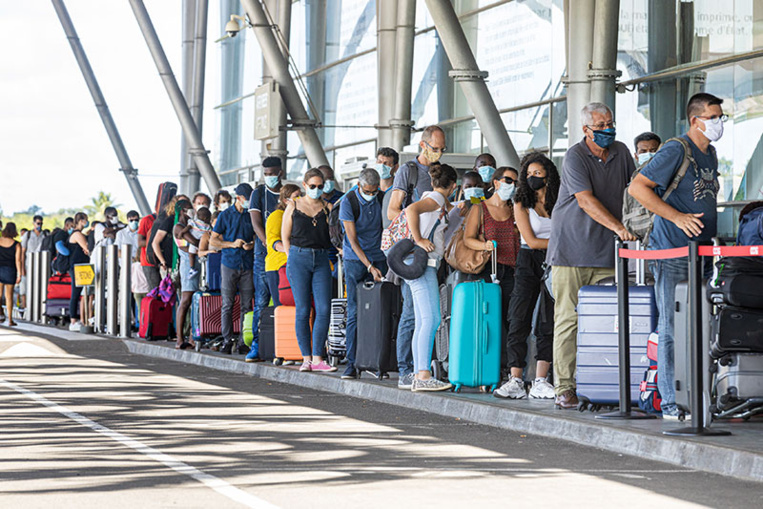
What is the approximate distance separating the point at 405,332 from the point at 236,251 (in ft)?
15.5

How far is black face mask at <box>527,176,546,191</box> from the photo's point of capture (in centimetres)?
1035

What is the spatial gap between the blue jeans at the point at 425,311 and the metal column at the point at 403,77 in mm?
10677

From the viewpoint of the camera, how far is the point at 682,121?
1881cm

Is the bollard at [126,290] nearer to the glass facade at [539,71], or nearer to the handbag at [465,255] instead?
the glass facade at [539,71]

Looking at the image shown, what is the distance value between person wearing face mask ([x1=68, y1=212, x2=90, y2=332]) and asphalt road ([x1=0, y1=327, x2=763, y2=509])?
12.0 m

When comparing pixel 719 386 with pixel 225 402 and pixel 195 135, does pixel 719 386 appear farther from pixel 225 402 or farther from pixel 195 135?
pixel 195 135

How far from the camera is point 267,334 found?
14961 millimetres

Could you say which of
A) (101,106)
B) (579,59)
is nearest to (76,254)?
(579,59)

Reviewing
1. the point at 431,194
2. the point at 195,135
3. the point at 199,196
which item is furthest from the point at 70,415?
the point at 195,135

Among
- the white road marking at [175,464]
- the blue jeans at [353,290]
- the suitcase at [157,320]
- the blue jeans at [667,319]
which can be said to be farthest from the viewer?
the suitcase at [157,320]

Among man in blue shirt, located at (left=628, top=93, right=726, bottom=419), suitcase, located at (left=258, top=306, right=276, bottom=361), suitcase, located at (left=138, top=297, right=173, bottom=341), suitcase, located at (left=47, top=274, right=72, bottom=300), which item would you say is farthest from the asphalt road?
suitcase, located at (left=47, top=274, right=72, bottom=300)

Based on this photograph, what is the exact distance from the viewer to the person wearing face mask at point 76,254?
78.6 feet

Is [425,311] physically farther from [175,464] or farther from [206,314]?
[206,314]

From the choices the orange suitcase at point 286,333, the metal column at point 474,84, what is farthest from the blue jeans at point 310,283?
the metal column at point 474,84
